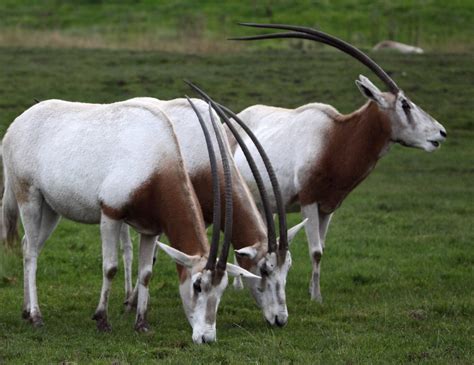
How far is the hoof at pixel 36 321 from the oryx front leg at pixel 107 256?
45 cm

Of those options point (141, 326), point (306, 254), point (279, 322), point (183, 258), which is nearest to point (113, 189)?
point (183, 258)

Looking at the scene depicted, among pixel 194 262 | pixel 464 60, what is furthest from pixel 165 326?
pixel 464 60

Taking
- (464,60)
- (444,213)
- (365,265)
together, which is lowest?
(464,60)

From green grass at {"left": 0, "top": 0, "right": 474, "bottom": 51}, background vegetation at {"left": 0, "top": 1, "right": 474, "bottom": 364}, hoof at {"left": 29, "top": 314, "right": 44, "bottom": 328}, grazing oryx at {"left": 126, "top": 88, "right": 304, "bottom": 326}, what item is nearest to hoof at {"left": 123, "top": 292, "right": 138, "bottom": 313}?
grazing oryx at {"left": 126, "top": 88, "right": 304, "bottom": 326}

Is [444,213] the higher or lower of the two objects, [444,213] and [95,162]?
the lower

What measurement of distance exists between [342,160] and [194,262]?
3.11 meters

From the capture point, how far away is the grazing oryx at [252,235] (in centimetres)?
791

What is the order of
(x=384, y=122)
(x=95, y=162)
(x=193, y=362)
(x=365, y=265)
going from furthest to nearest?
(x=365, y=265), (x=384, y=122), (x=95, y=162), (x=193, y=362)

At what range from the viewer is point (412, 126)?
9.81 m

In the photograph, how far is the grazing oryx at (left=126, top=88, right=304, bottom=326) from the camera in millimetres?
7906

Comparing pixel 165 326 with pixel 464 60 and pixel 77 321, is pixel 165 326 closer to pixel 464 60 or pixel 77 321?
pixel 77 321

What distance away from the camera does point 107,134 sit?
27.2 ft

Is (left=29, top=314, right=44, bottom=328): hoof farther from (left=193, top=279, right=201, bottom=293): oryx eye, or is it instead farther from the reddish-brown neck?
the reddish-brown neck

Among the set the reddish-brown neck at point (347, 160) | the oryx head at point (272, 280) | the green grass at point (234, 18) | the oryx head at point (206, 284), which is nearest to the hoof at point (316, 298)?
the reddish-brown neck at point (347, 160)
